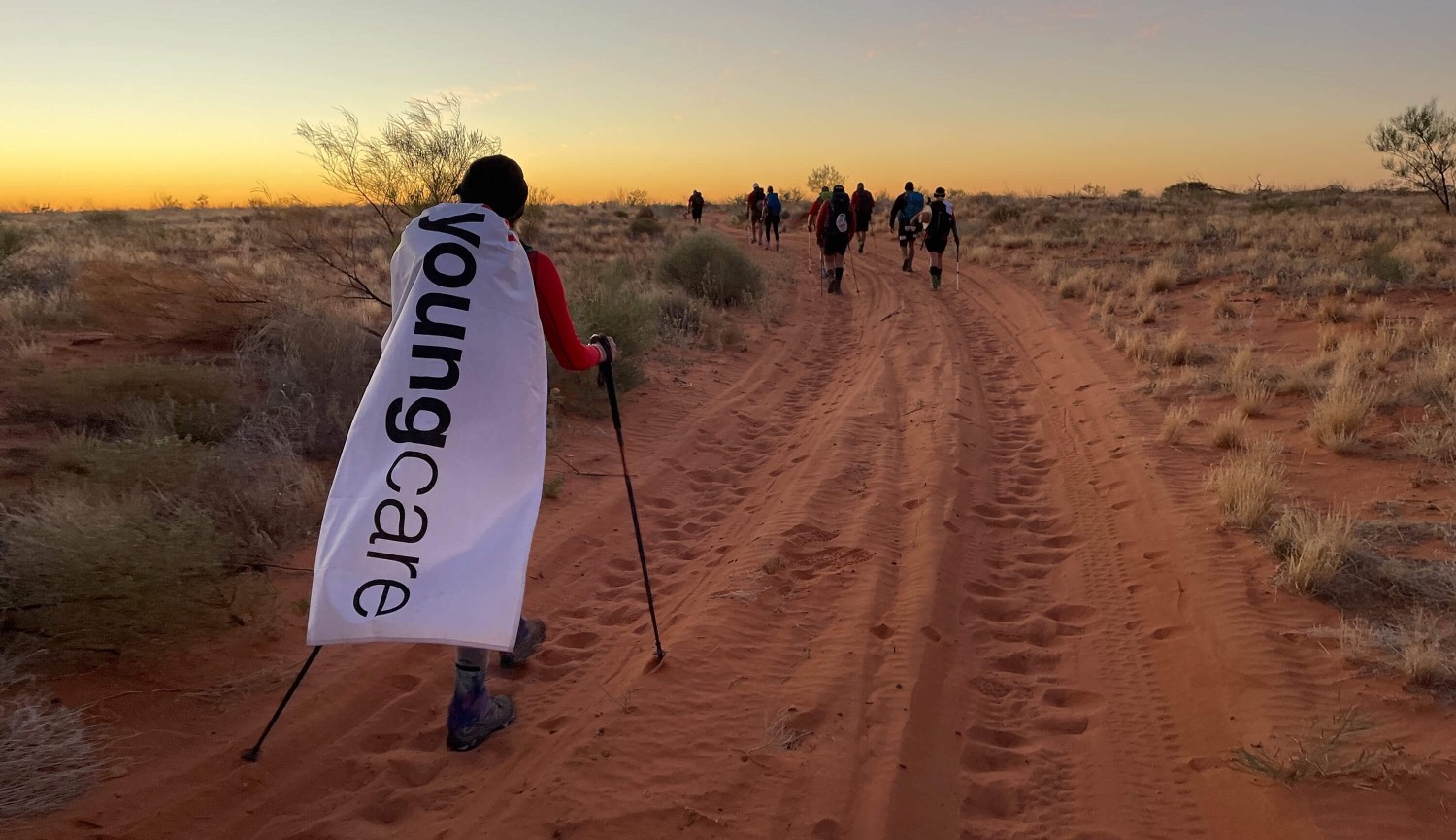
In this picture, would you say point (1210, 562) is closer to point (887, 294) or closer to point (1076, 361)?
point (1076, 361)

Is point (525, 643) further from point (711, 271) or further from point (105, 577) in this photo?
point (711, 271)

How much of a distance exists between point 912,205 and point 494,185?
16.9 metres

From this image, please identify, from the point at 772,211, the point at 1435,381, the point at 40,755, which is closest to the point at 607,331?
the point at 40,755

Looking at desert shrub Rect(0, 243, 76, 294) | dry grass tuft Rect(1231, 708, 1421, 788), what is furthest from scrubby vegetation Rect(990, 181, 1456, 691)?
desert shrub Rect(0, 243, 76, 294)

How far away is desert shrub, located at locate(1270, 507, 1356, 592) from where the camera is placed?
13.4 ft

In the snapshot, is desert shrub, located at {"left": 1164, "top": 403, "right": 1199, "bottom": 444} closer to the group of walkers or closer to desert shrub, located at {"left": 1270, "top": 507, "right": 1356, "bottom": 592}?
desert shrub, located at {"left": 1270, "top": 507, "right": 1356, "bottom": 592}

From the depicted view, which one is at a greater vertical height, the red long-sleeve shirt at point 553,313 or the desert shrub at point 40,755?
the red long-sleeve shirt at point 553,313

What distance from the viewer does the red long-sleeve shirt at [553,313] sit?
3074 millimetres

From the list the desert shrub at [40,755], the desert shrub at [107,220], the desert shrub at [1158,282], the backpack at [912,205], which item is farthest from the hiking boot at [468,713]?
the desert shrub at [107,220]

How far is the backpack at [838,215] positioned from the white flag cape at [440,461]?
46.1ft

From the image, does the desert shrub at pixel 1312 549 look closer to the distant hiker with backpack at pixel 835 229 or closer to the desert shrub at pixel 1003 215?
the distant hiker with backpack at pixel 835 229

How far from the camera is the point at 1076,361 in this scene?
32.6 ft

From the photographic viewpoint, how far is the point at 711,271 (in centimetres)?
1523

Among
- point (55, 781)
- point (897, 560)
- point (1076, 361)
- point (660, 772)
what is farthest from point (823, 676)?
point (1076, 361)
